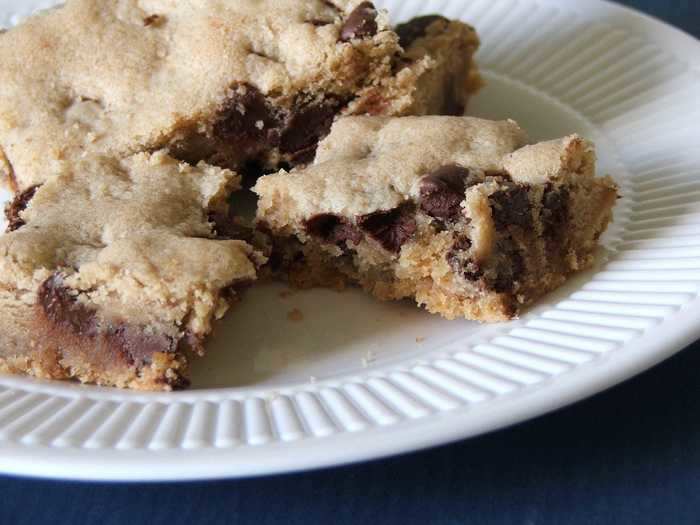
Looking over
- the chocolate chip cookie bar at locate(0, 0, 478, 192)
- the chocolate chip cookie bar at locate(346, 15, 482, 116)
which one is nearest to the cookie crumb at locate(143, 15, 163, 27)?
the chocolate chip cookie bar at locate(0, 0, 478, 192)

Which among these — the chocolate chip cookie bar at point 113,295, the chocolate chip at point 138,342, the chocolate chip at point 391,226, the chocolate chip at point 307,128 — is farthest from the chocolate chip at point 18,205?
the chocolate chip at point 391,226

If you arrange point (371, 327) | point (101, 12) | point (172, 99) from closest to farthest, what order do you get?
point (371, 327) → point (172, 99) → point (101, 12)

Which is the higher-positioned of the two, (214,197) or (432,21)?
(432,21)

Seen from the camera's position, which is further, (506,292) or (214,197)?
(214,197)

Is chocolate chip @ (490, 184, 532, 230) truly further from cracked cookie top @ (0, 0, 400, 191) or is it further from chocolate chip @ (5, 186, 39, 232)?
→ chocolate chip @ (5, 186, 39, 232)

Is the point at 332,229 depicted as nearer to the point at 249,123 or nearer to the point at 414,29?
the point at 249,123

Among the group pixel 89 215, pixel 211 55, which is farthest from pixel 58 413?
pixel 211 55

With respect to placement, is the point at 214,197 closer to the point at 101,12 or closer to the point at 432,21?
the point at 101,12
